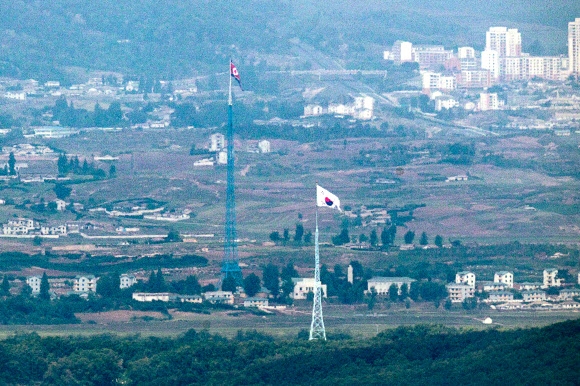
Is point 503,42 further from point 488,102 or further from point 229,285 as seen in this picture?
point 229,285

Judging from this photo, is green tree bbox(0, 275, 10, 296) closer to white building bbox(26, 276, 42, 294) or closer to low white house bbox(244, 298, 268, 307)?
white building bbox(26, 276, 42, 294)

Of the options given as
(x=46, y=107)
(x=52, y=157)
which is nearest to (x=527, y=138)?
(x=52, y=157)

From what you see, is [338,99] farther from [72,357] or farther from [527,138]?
[72,357]

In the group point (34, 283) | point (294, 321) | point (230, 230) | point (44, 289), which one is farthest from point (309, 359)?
point (230, 230)

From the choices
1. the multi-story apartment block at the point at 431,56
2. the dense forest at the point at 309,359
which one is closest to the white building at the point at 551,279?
the dense forest at the point at 309,359

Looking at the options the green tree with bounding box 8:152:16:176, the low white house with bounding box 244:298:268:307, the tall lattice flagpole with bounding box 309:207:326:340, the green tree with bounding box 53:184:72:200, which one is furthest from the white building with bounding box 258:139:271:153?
the tall lattice flagpole with bounding box 309:207:326:340

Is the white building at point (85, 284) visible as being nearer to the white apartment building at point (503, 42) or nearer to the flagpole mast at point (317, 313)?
the flagpole mast at point (317, 313)

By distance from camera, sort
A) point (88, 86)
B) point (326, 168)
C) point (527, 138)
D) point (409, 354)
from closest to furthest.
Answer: point (409, 354) < point (326, 168) < point (527, 138) < point (88, 86)
